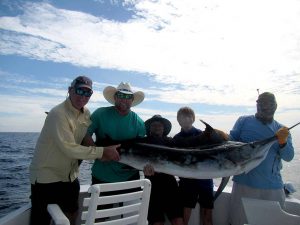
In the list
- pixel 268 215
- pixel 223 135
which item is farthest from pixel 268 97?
pixel 268 215

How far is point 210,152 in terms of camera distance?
393 centimetres

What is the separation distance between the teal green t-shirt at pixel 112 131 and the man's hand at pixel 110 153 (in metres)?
0.30

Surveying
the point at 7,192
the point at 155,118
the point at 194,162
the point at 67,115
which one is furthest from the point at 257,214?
the point at 7,192

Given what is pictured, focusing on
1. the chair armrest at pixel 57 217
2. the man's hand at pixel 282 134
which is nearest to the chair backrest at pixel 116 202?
the chair armrest at pixel 57 217

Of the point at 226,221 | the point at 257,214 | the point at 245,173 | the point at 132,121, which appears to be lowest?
the point at 226,221

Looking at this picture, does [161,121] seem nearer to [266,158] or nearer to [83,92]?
[83,92]

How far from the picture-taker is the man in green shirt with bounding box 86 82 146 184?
3.92m

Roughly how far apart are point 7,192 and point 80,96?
10.5 metres

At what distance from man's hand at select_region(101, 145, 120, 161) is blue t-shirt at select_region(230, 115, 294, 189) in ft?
5.48

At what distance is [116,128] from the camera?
4.02 metres

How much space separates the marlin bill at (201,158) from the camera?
382cm

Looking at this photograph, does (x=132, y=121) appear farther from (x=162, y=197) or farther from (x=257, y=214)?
(x=257, y=214)

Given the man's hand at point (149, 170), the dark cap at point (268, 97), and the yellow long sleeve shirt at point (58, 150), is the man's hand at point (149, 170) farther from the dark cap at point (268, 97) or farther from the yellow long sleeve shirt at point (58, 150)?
the dark cap at point (268, 97)

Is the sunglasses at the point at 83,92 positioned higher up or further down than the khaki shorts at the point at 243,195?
higher up
